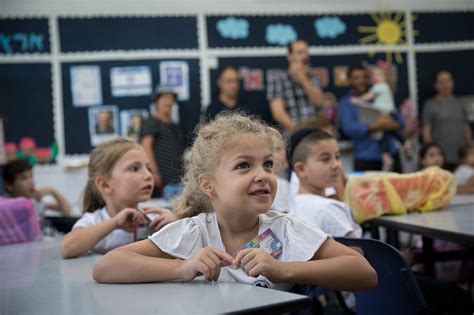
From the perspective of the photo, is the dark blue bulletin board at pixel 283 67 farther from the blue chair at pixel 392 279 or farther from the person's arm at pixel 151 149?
the blue chair at pixel 392 279

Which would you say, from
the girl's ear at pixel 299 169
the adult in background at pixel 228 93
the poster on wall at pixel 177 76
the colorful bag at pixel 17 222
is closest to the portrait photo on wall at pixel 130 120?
the poster on wall at pixel 177 76

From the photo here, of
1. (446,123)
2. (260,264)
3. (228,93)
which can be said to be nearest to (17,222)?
(260,264)

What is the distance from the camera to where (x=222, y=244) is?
1876 millimetres

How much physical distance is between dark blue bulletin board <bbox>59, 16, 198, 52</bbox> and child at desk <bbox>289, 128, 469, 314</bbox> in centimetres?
385

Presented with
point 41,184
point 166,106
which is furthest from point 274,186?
point 41,184

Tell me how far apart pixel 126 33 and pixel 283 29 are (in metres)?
1.56

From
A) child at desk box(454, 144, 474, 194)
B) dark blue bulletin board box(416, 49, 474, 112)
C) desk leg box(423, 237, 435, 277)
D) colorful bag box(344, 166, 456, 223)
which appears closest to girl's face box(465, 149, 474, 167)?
child at desk box(454, 144, 474, 194)

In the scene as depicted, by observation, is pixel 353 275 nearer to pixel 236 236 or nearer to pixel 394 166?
pixel 236 236

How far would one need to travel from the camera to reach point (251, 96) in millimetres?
6922

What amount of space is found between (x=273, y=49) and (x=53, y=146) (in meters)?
2.33

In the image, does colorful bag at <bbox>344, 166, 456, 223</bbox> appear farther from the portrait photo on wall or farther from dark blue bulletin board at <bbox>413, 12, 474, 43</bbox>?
dark blue bulletin board at <bbox>413, 12, 474, 43</bbox>

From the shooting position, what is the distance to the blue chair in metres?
2.02

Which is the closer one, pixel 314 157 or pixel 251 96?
pixel 314 157

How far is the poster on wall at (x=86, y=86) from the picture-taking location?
Answer: 6617 millimetres
